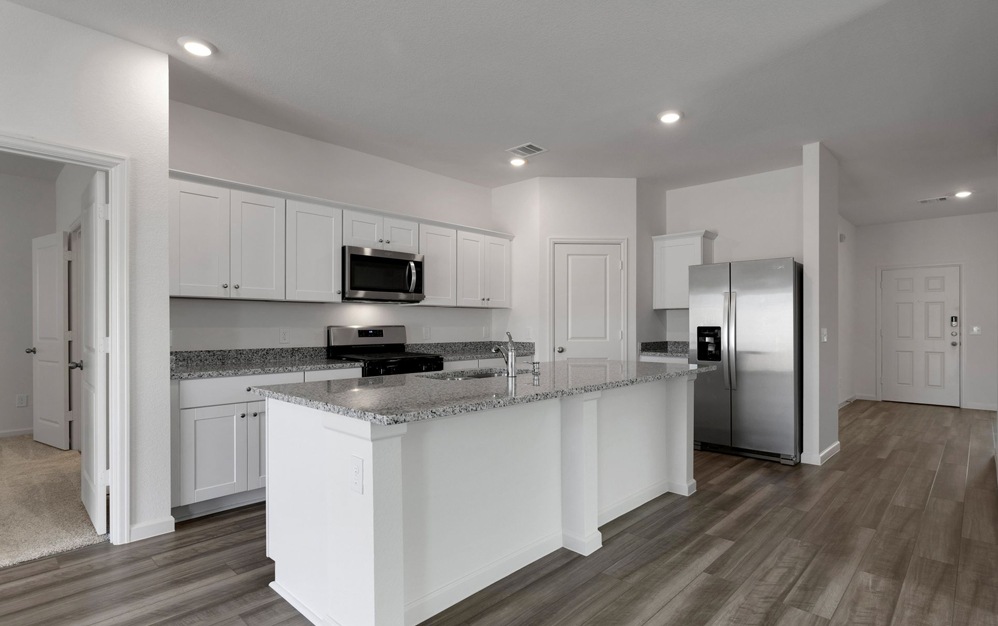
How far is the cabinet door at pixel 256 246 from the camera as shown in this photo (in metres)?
3.59

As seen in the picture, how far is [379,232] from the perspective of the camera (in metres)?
4.46

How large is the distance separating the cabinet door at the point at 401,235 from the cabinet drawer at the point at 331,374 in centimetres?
116

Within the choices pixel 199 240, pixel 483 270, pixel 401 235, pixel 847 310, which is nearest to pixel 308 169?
pixel 401 235

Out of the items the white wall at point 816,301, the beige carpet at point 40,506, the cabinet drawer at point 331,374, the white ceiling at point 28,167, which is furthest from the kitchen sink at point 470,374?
the white ceiling at point 28,167

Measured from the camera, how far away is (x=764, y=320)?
15.1 feet

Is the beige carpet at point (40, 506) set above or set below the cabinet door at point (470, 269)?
below

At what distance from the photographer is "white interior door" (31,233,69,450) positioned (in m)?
4.88

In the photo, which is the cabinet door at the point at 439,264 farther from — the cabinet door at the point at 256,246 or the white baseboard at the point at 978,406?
the white baseboard at the point at 978,406

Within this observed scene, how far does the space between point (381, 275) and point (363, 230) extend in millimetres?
386

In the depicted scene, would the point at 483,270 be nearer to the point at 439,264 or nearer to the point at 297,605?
the point at 439,264

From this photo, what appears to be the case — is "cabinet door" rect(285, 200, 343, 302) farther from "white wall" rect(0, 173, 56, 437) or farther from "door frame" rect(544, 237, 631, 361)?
"white wall" rect(0, 173, 56, 437)

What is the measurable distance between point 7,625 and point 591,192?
503cm

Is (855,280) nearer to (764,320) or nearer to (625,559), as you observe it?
(764,320)

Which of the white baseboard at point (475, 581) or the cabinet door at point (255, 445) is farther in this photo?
the cabinet door at point (255, 445)
